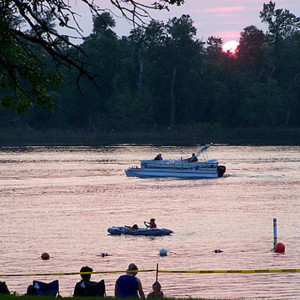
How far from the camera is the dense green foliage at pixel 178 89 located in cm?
15062

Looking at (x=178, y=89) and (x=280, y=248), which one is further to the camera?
(x=178, y=89)

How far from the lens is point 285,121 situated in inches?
6097

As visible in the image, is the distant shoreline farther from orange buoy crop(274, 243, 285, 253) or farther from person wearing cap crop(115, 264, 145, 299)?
person wearing cap crop(115, 264, 145, 299)

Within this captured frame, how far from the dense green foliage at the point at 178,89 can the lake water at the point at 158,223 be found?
46.5 metres

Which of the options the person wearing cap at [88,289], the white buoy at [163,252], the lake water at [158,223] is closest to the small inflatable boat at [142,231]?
the lake water at [158,223]

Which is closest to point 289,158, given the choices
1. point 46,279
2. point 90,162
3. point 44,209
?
point 90,162

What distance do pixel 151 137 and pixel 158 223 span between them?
106 m

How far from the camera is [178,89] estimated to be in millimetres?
151750

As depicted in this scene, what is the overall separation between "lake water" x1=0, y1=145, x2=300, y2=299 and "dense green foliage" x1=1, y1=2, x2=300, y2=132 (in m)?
46.5

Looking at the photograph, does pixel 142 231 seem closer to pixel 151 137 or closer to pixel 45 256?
pixel 45 256

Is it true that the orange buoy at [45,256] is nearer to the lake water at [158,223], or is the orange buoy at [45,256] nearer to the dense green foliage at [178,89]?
the lake water at [158,223]

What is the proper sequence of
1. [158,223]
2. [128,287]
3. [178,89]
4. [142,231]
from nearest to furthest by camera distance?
[128,287], [142,231], [158,223], [178,89]

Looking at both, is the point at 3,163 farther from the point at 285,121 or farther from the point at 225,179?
the point at 285,121

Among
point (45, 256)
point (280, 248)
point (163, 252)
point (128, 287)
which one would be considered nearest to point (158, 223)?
point (163, 252)
